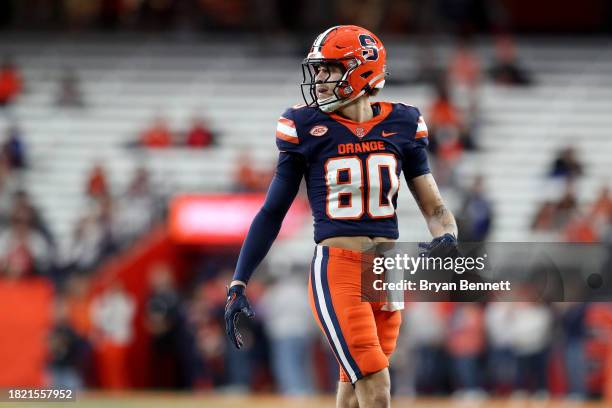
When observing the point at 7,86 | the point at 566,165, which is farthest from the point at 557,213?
the point at 7,86

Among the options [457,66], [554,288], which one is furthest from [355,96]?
[457,66]

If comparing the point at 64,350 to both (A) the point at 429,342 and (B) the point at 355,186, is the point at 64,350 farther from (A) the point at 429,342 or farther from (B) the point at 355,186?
(B) the point at 355,186

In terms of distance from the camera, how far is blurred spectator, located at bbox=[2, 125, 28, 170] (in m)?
17.8

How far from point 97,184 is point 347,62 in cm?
1115

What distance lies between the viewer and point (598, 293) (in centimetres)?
768

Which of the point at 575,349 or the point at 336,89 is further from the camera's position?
the point at 575,349

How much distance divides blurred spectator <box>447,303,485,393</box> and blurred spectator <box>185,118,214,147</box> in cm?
540

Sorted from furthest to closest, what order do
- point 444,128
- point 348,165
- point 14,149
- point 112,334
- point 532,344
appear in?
1. point 14,149
2. point 444,128
3. point 112,334
4. point 532,344
5. point 348,165

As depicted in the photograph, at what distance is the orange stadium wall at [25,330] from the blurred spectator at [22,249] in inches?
11.2

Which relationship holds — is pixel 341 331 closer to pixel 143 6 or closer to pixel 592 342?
pixel 592 342

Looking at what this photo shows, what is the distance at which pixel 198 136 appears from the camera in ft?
58.4

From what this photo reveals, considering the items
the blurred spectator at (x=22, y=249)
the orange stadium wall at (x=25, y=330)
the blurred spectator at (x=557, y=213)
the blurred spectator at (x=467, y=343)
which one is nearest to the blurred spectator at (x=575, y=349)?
the blurred spectator at (x=467, y=343)

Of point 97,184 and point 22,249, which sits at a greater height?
point 97,184

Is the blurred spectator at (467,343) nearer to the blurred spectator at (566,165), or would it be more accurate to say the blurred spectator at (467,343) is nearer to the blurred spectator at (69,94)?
the blurred spectator at (566,165)
